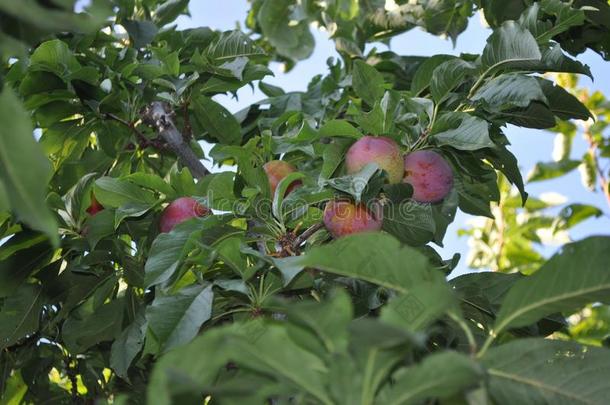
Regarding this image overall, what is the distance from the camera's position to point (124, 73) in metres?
1.73

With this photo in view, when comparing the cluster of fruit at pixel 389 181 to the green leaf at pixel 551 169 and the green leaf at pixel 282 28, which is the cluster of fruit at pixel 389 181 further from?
the green leaf at pixel 551 169

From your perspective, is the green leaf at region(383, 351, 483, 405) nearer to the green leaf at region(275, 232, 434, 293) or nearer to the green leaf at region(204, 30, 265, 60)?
the green leaf at region(275, 232, 434, 293)

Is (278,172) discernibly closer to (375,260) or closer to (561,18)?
(561,18)

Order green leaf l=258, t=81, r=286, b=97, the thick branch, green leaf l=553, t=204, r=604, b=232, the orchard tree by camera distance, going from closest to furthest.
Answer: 1. the orchard tree
2. the thick branch
3. green leaf l=258, t=81, r=286, b=97
4. green leaf l=553, t=204, r=604, b=232

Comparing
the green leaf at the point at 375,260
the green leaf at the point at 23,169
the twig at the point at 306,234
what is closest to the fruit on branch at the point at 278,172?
the twig at the point at 306,234

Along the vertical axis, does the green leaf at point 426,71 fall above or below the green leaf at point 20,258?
above

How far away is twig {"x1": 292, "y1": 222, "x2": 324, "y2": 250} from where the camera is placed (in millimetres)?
1388

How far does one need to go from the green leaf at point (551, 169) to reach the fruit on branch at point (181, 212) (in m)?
2.32

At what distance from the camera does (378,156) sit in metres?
1.33

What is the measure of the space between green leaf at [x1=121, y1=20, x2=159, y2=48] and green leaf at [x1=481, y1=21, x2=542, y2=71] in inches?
37.4

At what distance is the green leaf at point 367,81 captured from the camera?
5.00 feet

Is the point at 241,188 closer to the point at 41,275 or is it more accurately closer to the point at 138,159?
the point at 41,275

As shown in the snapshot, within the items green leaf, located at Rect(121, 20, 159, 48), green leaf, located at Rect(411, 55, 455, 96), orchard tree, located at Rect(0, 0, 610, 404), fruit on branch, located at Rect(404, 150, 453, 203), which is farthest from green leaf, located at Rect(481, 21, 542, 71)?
green leaf, located at Rect(121, 20, 159, 48)

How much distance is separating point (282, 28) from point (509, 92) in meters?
1.35
